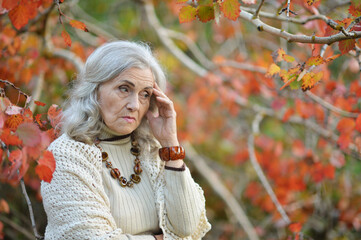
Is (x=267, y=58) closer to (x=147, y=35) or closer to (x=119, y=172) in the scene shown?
(x=147, y=35)

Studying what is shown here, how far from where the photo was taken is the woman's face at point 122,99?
1974mm

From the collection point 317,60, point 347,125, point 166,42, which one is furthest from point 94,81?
point 166,42

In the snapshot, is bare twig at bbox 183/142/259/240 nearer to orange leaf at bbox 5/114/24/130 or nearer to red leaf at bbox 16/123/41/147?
orange leaf at bbox 5/114/24/130

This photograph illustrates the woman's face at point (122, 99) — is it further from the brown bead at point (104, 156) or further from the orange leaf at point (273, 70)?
the orange leaf at point (273, 70)

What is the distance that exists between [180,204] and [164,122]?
1.46 ft

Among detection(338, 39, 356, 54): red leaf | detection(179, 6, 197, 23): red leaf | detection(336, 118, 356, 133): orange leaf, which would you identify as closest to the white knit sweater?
detection(179, 6, 197, 23): red leaf

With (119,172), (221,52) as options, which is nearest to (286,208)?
(221,52)

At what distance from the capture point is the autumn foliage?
1.93 metres

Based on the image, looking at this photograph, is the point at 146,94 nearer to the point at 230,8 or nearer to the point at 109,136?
the point at 109,136

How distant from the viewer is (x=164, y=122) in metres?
2.14

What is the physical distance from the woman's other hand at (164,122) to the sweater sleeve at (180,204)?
6.8 inches

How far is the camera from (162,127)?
2137 mm

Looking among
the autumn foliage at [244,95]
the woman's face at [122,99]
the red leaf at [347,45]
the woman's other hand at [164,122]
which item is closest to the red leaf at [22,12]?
the autumn foliage at [244,95]

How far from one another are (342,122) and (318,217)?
2073 mm
